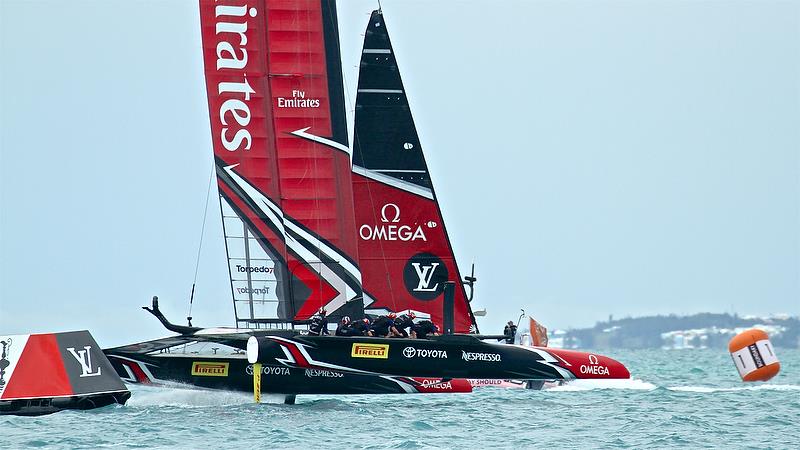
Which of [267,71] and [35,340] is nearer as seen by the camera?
[35,340]

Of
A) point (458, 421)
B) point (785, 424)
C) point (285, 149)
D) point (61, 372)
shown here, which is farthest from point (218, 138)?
point (785, 424)

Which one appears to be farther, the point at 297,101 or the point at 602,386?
the point at 602,386

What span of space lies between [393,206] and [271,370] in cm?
509

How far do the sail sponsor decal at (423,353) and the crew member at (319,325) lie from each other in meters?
1.43

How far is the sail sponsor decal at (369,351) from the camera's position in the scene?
891 inches

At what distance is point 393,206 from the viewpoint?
27.0m

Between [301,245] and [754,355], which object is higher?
[301,245]

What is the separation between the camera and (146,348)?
23359 mm

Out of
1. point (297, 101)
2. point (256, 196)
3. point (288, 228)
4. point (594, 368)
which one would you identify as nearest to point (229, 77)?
point (297, 101)

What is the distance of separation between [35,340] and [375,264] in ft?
26.0

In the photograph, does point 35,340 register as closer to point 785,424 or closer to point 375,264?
point 375,264

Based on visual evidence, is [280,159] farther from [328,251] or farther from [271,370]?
[271,370]

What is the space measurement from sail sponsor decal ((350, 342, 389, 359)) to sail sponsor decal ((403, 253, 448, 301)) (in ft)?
13.1

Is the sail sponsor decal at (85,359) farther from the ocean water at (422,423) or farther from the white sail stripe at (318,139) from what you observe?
the white sail stripe at (318,139)
